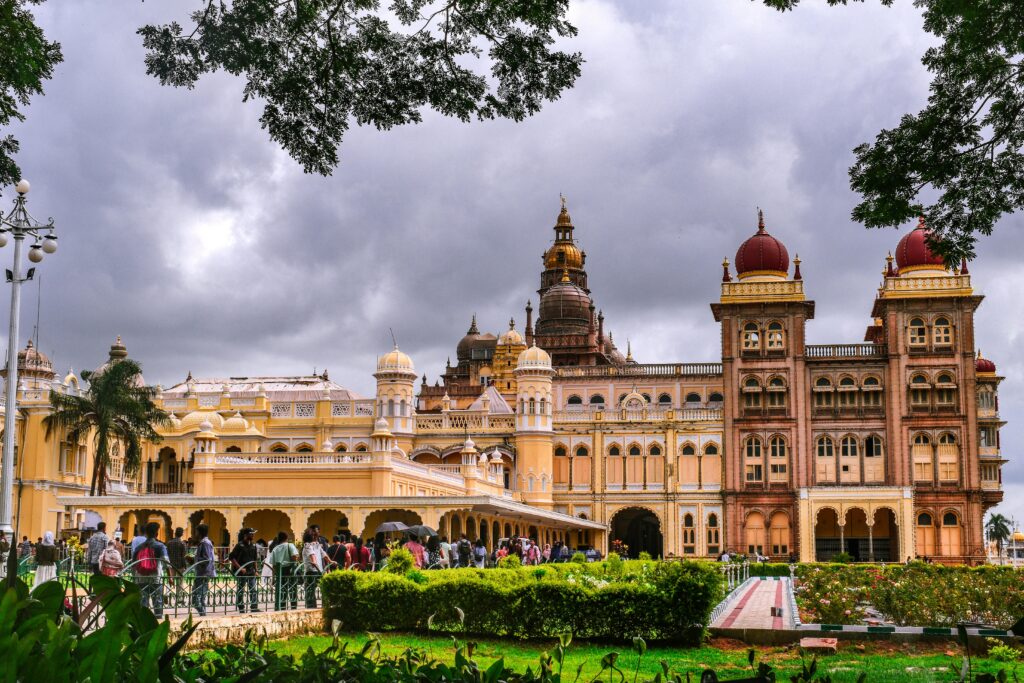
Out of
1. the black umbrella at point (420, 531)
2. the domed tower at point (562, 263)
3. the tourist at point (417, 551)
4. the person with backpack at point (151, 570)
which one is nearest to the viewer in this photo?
the person with backpack at point (151, 570)

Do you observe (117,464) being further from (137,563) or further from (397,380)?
(137,563)

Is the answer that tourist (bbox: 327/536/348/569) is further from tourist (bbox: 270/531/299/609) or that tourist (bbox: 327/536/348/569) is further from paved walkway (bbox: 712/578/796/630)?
paved walkway (bbox: 712/578/796/630)

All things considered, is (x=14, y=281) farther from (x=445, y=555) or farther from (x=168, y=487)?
(x=168, y=487)

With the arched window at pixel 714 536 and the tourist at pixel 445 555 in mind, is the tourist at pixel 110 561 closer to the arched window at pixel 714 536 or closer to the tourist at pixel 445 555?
the tourist at pixel 445 555

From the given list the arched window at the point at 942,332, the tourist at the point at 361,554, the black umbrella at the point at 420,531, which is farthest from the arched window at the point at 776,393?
the tourist at the point at 361,554

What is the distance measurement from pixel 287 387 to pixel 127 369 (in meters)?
16.5

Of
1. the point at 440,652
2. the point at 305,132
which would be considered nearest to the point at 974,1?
the point at 305,132

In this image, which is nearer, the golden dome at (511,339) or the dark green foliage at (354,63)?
the dark green foliage at (354,63)

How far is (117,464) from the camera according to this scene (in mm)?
54188

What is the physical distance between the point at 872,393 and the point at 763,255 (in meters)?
8.34

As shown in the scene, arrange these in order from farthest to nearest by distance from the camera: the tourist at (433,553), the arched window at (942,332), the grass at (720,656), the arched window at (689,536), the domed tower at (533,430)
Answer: the arched window at (689,536), the domed tower at (533,430), the arched window at (942,332), the tourist at (433,553), the grass at (720,656)

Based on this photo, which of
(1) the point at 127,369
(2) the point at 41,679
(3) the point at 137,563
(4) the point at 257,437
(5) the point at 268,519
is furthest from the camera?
(4) the point at 257,437

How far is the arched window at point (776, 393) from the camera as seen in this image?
55.7m

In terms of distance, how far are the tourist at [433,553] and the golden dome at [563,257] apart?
4580cm
